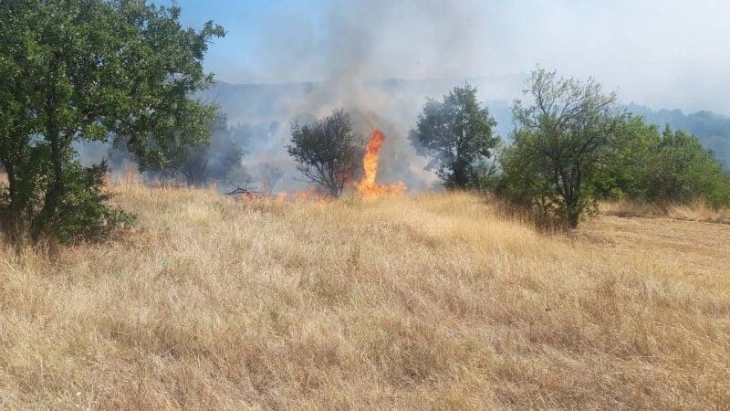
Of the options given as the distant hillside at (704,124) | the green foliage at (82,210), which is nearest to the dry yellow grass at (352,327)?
the green foliage at (82,210)

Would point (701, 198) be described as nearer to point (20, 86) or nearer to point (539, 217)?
point (539, 217)

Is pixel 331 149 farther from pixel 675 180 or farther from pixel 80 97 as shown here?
pixel 80 97

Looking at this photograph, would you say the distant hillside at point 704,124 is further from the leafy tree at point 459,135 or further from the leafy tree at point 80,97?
the leafy tree at point 80,97

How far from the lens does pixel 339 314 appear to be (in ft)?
14.3

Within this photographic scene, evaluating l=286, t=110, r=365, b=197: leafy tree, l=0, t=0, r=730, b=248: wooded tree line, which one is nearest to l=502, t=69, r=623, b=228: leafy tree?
l=0, t=0, r=730, b=248: wooded tree line

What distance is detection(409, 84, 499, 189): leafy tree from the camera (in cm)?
2114

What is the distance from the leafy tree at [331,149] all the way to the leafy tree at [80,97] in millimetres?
14302

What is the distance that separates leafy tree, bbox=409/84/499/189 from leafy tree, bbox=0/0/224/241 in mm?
14937

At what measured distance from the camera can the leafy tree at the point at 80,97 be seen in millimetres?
5332

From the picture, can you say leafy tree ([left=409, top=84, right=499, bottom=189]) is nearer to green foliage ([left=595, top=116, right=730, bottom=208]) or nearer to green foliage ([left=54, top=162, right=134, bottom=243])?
green foliage ([left=595, top=116, right=730, bottom=208])

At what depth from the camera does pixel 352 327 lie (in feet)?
13.3

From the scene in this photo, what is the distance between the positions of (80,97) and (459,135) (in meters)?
18.0

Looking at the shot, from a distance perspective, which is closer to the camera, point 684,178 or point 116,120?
point 116,120

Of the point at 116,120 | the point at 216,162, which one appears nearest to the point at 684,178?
the point at 116,120
